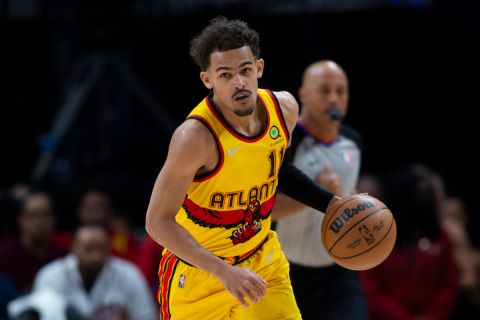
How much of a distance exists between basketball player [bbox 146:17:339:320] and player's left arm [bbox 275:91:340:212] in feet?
0.05

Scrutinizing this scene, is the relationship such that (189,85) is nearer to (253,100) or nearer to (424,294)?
→ (424,294)

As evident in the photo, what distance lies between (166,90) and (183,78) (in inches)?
13.0

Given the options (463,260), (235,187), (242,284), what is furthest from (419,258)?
(242,284)

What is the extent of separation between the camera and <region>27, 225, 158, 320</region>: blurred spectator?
7.57 meters

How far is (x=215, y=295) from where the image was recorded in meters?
4.53

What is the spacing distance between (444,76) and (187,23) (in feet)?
8.52

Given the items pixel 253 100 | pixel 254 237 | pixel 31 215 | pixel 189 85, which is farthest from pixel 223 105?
pixel 189 85

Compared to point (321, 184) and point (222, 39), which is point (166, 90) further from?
point (222, 39)

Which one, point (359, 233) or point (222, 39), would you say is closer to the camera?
point (222, 39)

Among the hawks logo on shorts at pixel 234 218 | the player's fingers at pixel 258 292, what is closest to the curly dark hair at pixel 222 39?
the hawks logo on shorts at pixel 234 218

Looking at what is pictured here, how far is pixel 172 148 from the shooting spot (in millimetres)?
4262

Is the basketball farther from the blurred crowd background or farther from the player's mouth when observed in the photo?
the blurred crowd background

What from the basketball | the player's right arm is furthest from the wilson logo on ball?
the player's right arm

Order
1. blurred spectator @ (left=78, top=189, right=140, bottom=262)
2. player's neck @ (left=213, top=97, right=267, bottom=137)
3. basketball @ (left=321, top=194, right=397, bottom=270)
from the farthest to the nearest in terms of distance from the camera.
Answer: blurred spectator @ (left=78, top=189, right=140, bottom=262)
basketball @ (left=321, top=194, right=397, bottom=270)
player's neck @ (left=213, top=97, right=267, bottom=137)
